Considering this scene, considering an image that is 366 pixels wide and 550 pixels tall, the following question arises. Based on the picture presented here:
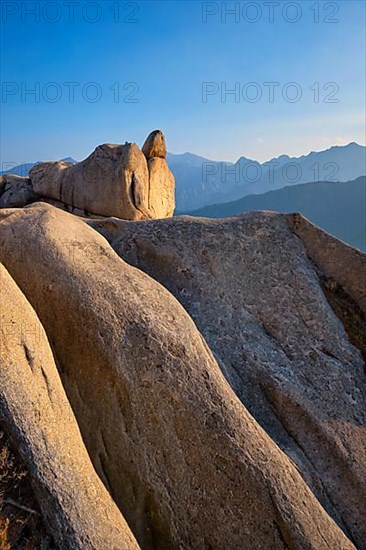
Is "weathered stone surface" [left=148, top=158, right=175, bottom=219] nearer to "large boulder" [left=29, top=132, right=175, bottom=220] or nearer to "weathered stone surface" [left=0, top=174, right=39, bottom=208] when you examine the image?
"large boulder" [left=29, top=132, right=175, bottom=220]

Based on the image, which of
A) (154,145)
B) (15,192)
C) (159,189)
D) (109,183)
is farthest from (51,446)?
(15,192)

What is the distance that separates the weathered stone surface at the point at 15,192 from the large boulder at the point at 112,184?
0.47 metres

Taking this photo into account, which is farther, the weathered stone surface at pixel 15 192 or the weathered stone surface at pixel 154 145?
the weathered stone surface at pixel 15 192

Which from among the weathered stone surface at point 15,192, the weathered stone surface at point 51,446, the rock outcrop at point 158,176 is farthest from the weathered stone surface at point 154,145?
the weathered stone surface at point 51,446

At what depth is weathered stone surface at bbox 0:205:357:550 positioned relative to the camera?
548cm

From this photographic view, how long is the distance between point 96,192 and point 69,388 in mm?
13390

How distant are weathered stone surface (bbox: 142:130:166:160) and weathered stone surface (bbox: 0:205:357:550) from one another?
1404 cm

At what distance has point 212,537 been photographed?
5.44 metres

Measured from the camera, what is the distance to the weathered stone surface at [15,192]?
20453 mm

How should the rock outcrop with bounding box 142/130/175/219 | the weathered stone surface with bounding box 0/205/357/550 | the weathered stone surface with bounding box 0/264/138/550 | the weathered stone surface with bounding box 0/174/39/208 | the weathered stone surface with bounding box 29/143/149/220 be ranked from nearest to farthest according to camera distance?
the weathered stone surface with bounding box 0/264/138/550 → the weathered stone surface with bounding box 0/205/357/550 → the weathered stone surface with bounding box 29/143/149/220 → the rock outcrop with bounding box 142/130/175/219 → the weathered stone surface with bounding box 0/174/39/208

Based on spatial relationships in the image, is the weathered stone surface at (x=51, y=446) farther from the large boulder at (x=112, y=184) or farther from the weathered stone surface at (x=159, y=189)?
the weathered stone surface at (x=159, y=189)

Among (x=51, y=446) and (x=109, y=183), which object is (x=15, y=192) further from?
(x=51, y=446)

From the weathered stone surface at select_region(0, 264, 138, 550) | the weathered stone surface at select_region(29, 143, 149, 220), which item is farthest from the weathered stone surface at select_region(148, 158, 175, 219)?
the weathered stone surface at select_region(0, 264, 138, 550)

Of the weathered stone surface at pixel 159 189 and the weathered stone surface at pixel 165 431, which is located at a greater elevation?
the weathered stone surface at pixel 159 189
